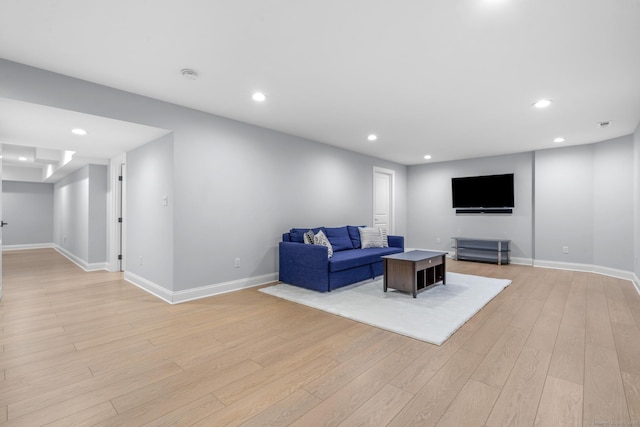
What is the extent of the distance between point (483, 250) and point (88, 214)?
326 inches

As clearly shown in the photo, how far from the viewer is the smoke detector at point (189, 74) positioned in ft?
9.14

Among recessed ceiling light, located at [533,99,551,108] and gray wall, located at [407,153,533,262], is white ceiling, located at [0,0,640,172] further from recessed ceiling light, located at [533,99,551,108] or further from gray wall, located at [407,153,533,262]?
gray wall, located at [407,153,533,262]

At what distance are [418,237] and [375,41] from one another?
21.2 feet

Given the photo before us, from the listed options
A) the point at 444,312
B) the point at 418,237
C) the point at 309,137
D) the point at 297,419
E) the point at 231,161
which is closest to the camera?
the point at 297,419

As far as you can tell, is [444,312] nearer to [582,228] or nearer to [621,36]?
[621,36]

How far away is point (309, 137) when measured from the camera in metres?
5.25

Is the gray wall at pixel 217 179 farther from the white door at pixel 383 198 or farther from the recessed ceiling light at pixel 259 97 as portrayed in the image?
the white door at pixel 383 198

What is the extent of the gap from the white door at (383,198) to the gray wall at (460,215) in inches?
31.3

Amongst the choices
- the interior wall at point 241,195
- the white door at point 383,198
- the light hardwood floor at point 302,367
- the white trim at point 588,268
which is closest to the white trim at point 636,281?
the white trim at point 588,268

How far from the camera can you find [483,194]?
684 cm

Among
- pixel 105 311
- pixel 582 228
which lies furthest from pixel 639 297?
pixel 105 311

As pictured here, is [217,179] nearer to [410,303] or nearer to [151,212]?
[151,212]

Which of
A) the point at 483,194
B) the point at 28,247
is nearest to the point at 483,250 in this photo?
the point at 483,194

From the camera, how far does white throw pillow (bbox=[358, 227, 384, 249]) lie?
17.6 feet
